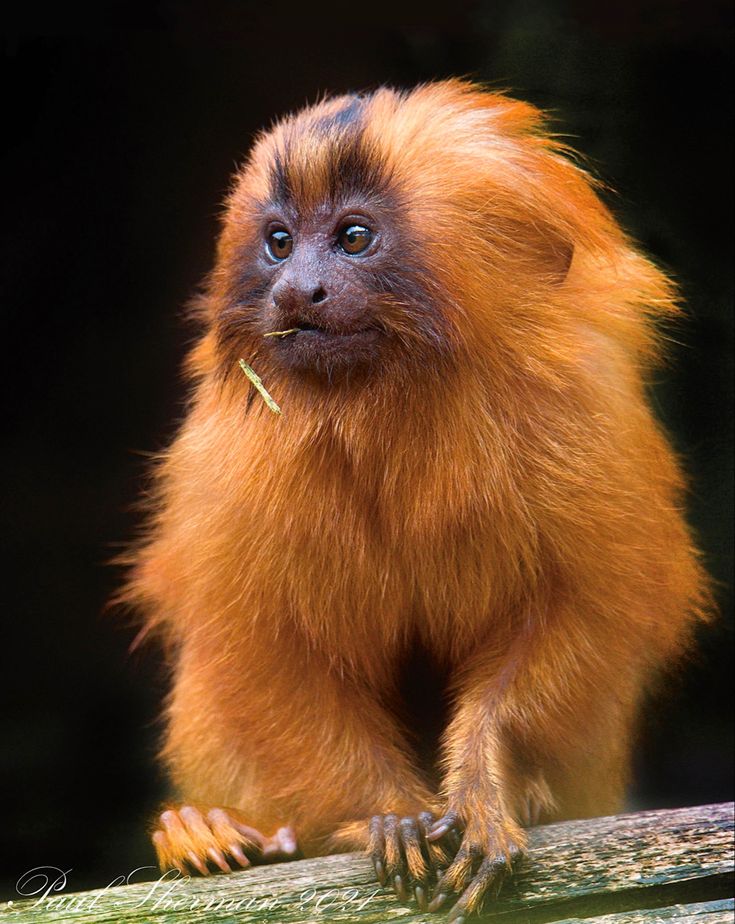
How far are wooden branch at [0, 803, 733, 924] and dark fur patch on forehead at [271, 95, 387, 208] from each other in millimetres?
1333

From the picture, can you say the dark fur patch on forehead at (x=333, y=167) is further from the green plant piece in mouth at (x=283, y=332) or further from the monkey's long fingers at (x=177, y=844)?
the monkey's long fingers at (x=177, y=844)

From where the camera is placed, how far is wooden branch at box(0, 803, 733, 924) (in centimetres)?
227

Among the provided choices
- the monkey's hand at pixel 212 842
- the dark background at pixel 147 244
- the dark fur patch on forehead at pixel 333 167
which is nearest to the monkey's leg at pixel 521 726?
the dark background at pixel 147 244

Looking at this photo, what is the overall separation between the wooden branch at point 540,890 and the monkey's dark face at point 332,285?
3.39 feet

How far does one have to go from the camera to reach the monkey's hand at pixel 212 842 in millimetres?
2463

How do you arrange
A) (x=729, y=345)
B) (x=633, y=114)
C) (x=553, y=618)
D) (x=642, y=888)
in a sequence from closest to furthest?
(x=642, y=888) < (x=553, y=618) < (x=633, y=114) < (x=729, y=345)

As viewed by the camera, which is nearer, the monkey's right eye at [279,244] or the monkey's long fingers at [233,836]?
the monkey's right eye at [279,244]

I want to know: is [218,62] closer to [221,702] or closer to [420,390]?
[420,390]

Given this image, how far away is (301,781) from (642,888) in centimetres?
76

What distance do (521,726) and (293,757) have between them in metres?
0.52

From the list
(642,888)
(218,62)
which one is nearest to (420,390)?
(218,62)

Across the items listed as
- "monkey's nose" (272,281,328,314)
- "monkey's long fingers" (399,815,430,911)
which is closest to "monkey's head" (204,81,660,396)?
"monkey's nose" (272,281,328,314)

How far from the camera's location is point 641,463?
2527 millimetres

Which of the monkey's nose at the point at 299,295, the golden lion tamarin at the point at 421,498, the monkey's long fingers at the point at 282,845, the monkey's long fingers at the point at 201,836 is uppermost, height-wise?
the monkey's nose at the point at 299,295
